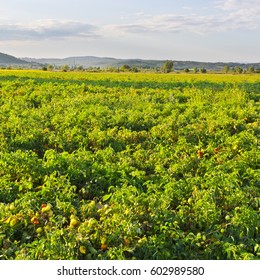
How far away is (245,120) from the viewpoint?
34.9 ft

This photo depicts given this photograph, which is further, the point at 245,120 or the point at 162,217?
the point at 245,120

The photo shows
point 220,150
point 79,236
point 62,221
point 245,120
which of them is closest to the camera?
point 79,236

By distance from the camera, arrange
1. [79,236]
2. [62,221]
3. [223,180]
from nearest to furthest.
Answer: [79,236]
[62,221]
[223,180]

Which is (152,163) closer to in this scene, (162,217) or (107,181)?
(107,181)

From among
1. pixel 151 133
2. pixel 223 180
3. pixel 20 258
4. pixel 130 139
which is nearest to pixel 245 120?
pixel 151 133

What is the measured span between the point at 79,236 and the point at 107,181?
174 cm

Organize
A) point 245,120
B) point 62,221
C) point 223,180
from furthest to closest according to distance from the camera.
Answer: point 245,120 < point 223,180 < point 62,221

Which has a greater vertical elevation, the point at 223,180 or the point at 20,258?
the point at 223,180

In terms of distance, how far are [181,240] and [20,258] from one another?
5.69 ft

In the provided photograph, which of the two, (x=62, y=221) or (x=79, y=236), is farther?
(x=62, y=221)
